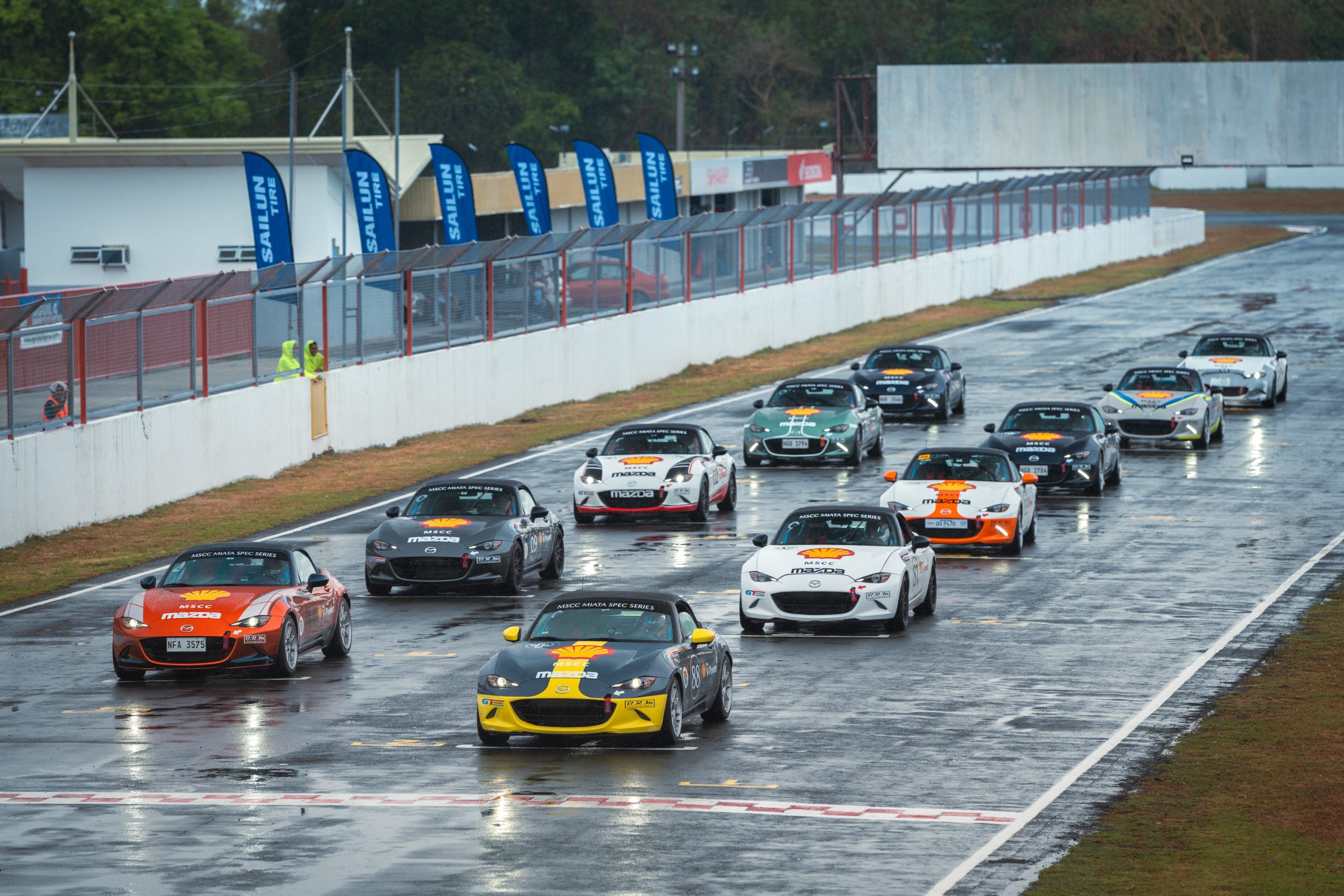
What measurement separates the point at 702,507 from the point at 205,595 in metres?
12.3

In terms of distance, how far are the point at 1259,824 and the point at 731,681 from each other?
5496 millimetres

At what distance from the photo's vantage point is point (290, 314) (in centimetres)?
3878

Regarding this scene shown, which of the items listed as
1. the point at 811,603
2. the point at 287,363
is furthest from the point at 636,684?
the point at 287,363

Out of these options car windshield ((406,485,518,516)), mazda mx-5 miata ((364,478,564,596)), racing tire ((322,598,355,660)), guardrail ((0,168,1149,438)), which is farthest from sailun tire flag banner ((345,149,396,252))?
racing tire ((322,598,355,660))

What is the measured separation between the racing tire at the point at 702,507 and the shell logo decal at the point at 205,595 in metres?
12.1

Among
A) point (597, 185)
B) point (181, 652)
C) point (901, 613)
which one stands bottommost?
point (901, 613)

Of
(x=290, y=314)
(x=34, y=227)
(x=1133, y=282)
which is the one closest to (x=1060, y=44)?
(x=1133, y=282)

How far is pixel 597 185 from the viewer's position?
62.4m

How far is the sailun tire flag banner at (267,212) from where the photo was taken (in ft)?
174

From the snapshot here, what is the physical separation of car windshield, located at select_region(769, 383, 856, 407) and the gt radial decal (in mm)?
19383

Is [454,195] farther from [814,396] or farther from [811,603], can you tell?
[811,603]

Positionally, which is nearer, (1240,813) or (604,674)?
(1240,813)

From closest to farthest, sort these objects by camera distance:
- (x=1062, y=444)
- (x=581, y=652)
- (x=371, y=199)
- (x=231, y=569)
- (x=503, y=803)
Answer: (x=503, y=803)
(x=581, y=652)
(x=231, y=569)
(x=1062, y=444)
(x=371, y=199)

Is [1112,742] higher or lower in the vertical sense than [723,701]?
lower
